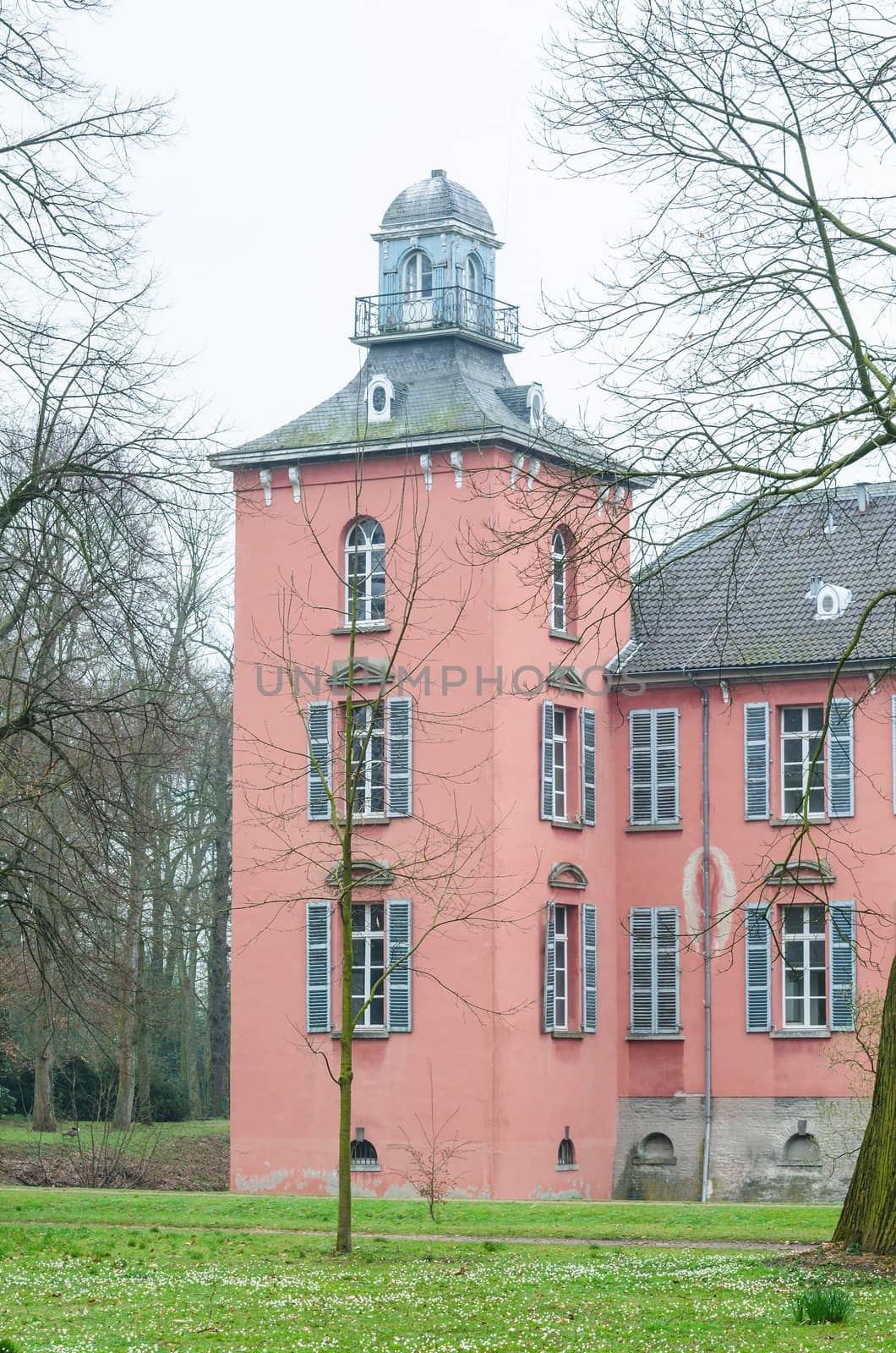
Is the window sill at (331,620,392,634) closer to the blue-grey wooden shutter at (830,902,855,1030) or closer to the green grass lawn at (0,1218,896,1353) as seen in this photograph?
the blue-grey wooden shutter at (830,902,855,1030)

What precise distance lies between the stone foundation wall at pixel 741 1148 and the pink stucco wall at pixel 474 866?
27 cm

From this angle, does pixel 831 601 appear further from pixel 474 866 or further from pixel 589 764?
pixel 474 866

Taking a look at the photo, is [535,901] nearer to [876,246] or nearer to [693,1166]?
[693,1166]

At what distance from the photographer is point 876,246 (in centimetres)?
1597

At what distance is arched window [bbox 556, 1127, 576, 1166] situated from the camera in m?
31.3

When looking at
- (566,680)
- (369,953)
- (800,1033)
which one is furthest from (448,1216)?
(566,680)

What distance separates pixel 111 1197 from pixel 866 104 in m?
17.6

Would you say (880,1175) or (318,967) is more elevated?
(318,967)

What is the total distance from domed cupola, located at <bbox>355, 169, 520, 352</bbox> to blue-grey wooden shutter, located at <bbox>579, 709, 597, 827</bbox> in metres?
6.53

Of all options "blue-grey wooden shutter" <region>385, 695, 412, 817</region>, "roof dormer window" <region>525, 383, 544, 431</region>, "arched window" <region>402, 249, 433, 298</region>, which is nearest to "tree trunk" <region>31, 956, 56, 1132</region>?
"blue-grey wooden shutter" <region>385, 695, 412, 817</region>

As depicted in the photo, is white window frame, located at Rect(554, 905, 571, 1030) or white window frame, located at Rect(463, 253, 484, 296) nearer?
white window frame, located at Rect(554, 905, 571, 1030)

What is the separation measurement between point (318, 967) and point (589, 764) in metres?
5.48

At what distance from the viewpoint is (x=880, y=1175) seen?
16219 millimetres

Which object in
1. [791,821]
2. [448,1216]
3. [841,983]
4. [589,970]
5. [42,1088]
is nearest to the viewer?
[448,1216]
